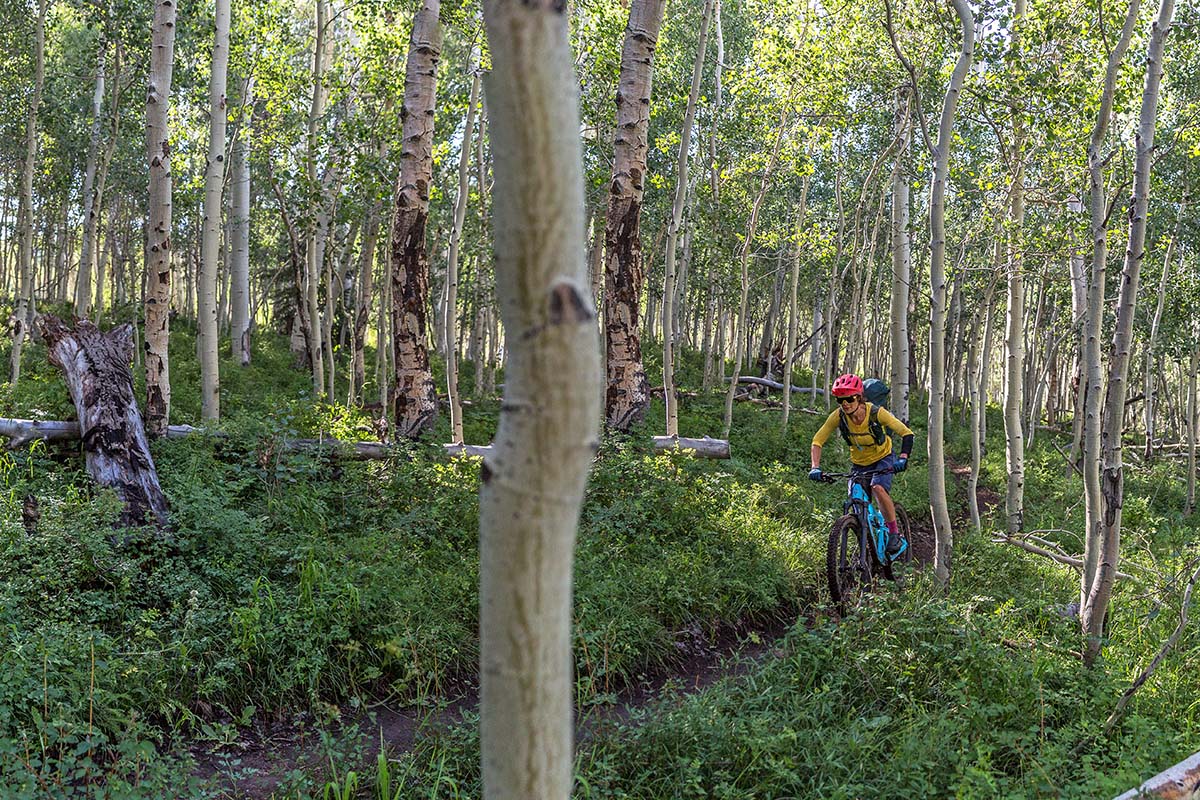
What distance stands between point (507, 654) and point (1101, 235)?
5882 millimetres

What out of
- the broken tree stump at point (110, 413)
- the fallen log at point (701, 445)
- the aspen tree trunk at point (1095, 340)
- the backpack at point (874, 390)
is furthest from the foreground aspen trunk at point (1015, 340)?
the broken tree stump at point (110, 413)

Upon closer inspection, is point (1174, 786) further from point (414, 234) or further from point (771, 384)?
point (771, 384)

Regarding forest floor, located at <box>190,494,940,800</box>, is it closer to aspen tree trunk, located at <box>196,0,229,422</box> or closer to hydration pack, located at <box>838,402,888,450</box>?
hydration pack, located at <box>838,402,888,450</box>

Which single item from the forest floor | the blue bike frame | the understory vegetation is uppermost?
the blue bike frame

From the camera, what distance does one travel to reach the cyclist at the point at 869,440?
741cm

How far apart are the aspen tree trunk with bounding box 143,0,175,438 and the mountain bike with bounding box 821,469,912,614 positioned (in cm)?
656

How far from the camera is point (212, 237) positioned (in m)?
10.6

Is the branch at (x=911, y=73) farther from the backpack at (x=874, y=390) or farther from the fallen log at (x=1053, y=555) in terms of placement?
the fallen log at (x=1053, y=555)

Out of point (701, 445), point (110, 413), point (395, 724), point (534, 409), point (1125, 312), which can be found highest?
point (1125, 312)

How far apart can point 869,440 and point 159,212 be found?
24.3 feet

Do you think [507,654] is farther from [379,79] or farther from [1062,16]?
[379,79]

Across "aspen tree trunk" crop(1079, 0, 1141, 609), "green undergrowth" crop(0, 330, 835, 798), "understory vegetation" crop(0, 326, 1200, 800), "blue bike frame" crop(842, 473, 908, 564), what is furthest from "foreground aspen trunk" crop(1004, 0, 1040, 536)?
"aspen tree trunk" crop(1079, 0, 1141, 609)

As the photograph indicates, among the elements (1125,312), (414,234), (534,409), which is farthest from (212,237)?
(534,409)

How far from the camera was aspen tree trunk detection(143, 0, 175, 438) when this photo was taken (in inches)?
370
